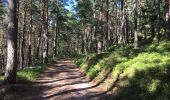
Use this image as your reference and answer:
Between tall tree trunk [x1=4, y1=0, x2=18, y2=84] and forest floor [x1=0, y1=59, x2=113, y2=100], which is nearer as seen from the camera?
forest floor [x1=0, y1=59, x2=113, y2=100]

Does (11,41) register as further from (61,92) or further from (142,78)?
(142,78)

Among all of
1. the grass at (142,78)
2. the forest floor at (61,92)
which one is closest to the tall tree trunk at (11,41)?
the forest floor at (61,92)

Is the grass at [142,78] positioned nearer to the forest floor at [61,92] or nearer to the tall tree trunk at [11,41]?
the forest floor at [61,92]

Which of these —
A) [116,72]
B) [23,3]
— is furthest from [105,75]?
[23,3]

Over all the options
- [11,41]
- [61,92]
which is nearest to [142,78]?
[61,92]

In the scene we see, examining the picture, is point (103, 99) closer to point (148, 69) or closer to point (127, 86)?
point (127, 86)

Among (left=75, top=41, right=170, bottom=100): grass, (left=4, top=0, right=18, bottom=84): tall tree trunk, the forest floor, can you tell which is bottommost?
the forest floor

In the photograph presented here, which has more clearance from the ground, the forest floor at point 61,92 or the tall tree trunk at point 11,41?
the tall tree trunk at point 11,41

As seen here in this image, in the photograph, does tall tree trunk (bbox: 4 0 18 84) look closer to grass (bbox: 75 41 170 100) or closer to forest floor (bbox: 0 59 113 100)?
forest floor (bbox: 0 59 113 100)

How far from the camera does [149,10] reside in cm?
4259

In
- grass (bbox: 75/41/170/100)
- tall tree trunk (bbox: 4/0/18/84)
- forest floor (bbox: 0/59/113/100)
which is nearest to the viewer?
grass (bbox: 75/41/170/100)

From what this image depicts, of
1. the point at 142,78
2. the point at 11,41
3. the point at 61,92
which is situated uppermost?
the point at 11,41

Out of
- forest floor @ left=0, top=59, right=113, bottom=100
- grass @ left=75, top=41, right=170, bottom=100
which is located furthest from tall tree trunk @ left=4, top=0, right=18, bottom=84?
grass @ left=75, top=41, right=170, bottom=100

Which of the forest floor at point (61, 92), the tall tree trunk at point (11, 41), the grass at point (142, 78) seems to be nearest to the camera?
the grass at point (142, 78)
